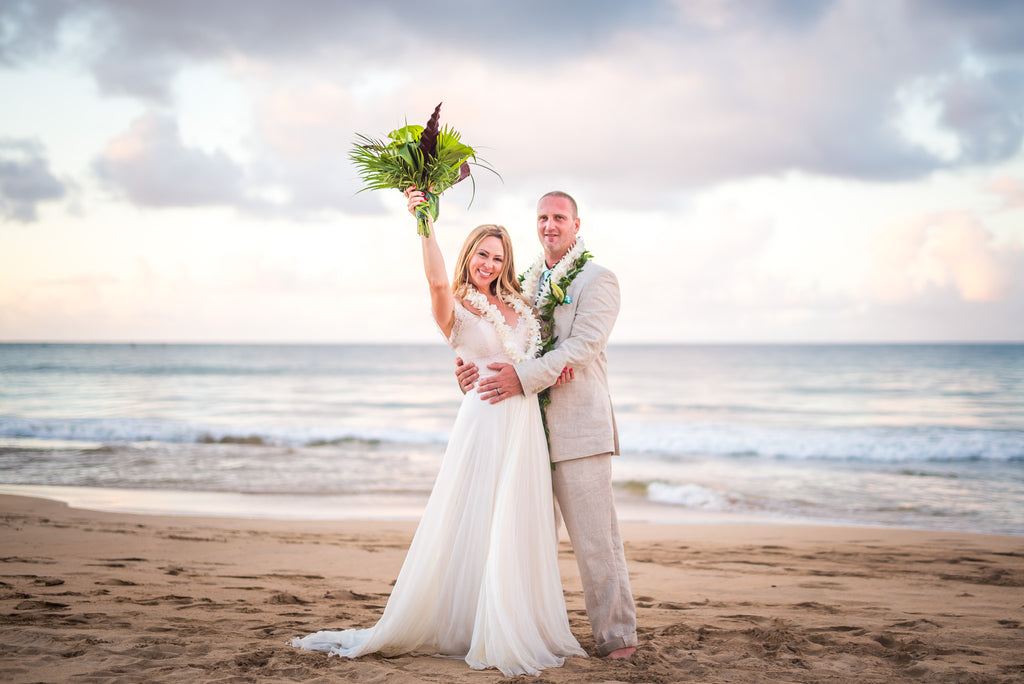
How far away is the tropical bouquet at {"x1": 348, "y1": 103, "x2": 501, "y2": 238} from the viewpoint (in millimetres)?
3641

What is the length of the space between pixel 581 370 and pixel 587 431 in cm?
37

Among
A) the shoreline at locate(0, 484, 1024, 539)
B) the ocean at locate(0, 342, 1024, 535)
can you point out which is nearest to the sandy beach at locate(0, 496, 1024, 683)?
the shoreline at locate(0, 484, 1024, 539)

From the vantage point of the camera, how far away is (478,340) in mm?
4020

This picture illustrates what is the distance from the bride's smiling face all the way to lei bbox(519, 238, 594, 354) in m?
0.30

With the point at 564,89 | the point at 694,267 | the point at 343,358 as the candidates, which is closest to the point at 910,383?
the point at 694,267

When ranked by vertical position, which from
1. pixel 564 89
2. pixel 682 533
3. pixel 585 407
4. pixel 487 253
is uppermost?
pixel 564 89

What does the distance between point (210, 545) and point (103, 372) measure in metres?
36.7

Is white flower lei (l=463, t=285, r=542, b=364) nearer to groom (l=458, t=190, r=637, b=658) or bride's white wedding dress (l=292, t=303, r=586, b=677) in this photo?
groom (l=458, t=190, r=637, b=658)

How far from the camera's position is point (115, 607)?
457cm

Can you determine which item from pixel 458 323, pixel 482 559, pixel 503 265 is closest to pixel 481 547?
pixel 482 559

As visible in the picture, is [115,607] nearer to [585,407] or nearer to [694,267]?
[585,407]

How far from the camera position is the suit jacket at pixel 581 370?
387 centimetres

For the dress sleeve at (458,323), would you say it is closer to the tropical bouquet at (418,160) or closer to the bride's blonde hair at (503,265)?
the bride's blonde hair at (503,265)

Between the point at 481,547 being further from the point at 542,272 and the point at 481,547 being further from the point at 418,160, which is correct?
the point at 418,160
